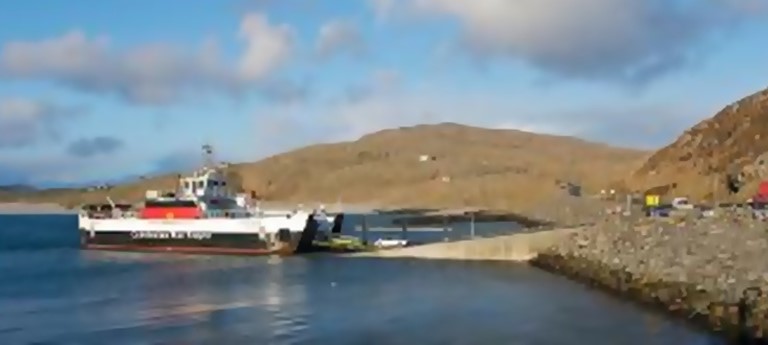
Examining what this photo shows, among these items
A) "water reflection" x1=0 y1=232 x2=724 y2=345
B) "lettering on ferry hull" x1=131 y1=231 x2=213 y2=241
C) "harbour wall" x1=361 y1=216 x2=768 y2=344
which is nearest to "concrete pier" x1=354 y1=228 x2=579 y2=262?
"harbour wall" x1=361 y1=216 x2=768 y2=344

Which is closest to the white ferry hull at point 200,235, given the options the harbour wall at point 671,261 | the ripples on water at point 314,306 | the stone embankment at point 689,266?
the ripples on water at point 314,306

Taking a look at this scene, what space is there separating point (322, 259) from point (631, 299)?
3240 cm

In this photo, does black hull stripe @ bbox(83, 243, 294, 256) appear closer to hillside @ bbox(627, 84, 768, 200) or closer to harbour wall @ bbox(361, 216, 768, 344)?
harbour wall @ bbox(361, 216, 768, 344)

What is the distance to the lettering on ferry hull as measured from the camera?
256ft

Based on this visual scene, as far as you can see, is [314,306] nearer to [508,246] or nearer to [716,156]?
[508,246]

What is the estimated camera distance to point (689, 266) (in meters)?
39.0

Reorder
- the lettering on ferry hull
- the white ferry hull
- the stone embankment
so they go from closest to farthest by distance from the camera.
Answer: the stone embankment < the white ferry hull < the lettering on ferry hull

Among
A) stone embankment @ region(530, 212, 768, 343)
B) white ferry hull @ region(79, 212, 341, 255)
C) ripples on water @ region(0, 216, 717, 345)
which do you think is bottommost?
ripples on water @ region(0, 216, 717, 345)

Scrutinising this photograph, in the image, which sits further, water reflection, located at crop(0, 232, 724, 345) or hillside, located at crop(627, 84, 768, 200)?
hillside, located at crop(627, 84, 768, 200)

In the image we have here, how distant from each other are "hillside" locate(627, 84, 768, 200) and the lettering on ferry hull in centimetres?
4107

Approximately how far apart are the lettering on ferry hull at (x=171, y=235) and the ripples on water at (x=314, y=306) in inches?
321

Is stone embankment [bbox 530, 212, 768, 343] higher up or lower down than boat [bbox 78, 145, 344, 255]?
lower down

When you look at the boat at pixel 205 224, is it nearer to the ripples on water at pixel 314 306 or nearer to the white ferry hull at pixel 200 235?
the white ferry hull at pixel 200 235

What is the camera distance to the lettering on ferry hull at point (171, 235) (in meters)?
77.9
